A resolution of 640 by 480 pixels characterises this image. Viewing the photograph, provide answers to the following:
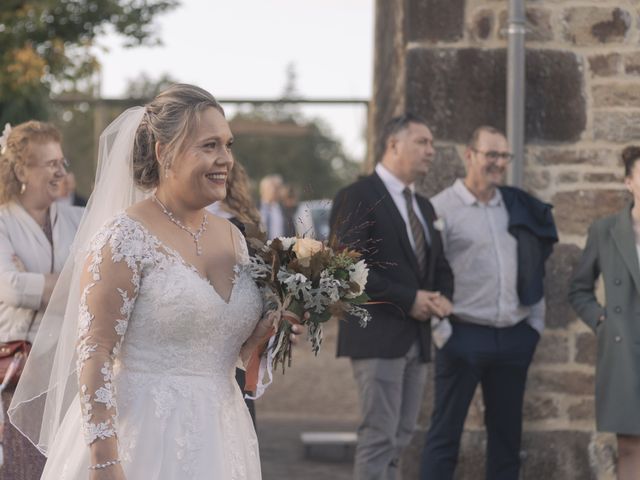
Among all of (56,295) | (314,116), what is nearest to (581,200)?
(56,295)

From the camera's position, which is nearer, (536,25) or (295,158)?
(536,25)

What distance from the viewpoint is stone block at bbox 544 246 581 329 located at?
Answer: 7746mm

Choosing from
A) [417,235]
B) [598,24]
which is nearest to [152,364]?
[417,235]

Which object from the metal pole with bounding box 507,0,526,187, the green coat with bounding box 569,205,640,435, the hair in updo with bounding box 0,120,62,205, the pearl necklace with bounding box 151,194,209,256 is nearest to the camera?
the pearl necklace with bounding box 151,194,209,256

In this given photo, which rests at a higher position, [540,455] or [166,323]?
[166,323]

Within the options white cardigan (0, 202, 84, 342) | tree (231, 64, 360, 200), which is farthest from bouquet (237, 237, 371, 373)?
tree (231, 64, 360, 200)

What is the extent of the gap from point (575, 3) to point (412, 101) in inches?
45.1

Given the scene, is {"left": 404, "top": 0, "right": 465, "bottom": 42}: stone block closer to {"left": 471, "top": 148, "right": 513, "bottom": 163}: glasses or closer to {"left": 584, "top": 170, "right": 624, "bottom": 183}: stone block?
{"left": 471, "top": 148, "right": 513, "bottom": 163}: glasses

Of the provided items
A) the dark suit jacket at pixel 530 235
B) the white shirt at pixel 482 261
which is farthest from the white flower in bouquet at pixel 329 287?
the dark suit jacket at pixel 530 235

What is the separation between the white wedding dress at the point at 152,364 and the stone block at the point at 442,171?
153 inches

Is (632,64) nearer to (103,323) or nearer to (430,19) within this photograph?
(430,19)

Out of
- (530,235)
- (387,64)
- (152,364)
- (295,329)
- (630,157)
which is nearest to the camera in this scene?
(152,364)

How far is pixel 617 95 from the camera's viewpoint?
7.78m

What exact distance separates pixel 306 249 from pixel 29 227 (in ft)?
6.37
